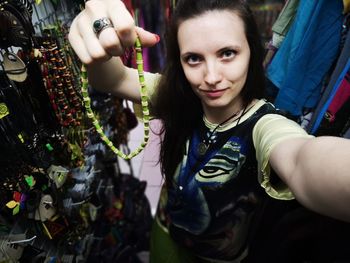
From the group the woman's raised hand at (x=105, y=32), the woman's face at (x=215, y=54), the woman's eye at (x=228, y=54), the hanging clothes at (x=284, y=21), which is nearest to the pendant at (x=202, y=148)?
the woman's face at (x=215, y=54)

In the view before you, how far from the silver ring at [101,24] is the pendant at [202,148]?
15.2 inches

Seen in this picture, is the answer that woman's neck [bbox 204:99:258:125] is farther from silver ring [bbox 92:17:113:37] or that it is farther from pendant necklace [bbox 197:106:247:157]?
silver ring [bbox 92:17:113:37]

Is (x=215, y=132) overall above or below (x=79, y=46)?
below

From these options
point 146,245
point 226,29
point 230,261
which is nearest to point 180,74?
point 226,29

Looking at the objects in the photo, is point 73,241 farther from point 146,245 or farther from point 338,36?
point 338,36

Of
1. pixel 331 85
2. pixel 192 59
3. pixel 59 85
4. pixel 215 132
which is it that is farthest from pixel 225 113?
pixel 59 85

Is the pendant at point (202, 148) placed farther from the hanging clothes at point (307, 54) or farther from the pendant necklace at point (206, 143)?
the hanging clothes at point (307, 54)

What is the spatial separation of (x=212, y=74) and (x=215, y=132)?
169 mm

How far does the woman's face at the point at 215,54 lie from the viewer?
0.58 m

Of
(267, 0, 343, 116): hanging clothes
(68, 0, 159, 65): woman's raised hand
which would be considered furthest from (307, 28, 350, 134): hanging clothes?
(68, 0, 159, 65): woman's raised hand

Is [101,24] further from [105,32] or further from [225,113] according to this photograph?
[225,113]

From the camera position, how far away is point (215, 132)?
0.69 metres

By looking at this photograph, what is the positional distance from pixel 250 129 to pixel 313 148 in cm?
23

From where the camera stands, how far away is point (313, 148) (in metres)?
0.39
